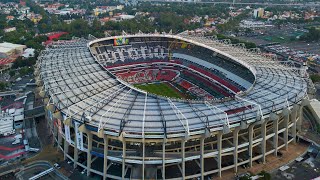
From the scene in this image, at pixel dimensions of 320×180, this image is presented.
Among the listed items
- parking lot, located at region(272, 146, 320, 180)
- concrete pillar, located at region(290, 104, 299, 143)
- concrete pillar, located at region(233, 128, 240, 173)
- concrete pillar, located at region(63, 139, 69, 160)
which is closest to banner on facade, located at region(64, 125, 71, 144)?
concrete pillar, located at region(63, 139, 69, 160)

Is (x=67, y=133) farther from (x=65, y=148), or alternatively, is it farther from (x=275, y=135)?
(x=275, y=135)

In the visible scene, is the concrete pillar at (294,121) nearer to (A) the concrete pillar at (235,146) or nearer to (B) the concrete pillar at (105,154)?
(A) the concrete pillar at (235,146)

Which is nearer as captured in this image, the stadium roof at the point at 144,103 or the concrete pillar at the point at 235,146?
the stadium roof at the point at 144,103

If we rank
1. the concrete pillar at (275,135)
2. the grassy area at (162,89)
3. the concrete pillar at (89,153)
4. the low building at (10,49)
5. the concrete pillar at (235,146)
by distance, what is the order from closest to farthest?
the concrete pillar at (89,153) < the concrete pillar at (235,146) < the concrete pillar at (275,135) < the grassy area at (162,89) < the low building at (10,49)

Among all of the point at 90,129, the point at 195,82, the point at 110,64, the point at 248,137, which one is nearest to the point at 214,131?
the point at 248,137

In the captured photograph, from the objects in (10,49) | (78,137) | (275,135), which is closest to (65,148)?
(78,137)

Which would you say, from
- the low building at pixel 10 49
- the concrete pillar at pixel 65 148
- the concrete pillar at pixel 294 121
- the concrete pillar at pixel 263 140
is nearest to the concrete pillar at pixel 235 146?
the concrete pillar at pixel 263 140

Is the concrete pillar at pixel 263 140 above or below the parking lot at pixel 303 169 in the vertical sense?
above
